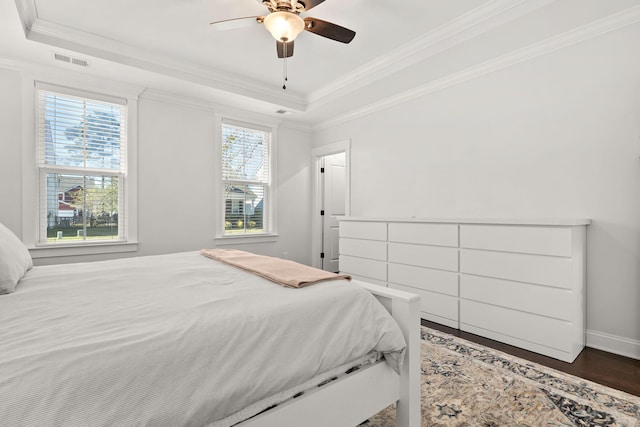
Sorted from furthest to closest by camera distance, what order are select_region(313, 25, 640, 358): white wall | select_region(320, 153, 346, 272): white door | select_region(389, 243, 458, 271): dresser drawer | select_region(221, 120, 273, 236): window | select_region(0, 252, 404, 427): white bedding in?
select_region(320, 153, 346, 272): white door
select_region(221, 120, 273, 236): window
select_region(389, 243, 458, 271): dresser drawer
select_region(313, 25, 640, 358): white wall
select_region(0, 252, 404, 427): white bedding

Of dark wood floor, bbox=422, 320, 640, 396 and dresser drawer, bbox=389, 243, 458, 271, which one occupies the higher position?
dresser drawer, bbox=389, 243, 458, 271

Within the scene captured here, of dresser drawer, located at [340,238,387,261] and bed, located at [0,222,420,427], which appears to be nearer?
bed, located at [0,222,420,427]

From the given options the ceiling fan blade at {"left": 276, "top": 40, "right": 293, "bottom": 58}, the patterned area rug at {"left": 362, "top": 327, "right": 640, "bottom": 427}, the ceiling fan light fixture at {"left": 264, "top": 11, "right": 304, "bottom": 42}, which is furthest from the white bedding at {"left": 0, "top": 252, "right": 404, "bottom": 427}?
the ceiling fan blade at {"left": 276, "top": 40, "right": 293, "bottom": 58}

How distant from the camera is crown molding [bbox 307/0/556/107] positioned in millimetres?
2418

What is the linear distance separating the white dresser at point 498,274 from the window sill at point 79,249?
2874 millimetres

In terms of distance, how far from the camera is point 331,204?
5.50m

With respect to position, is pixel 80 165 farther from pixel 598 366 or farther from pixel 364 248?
pixel 598 366

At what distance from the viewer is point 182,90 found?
3.82 m

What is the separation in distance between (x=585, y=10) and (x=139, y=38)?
146 inches

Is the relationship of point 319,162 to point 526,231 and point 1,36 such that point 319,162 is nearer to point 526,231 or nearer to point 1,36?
point 526,231

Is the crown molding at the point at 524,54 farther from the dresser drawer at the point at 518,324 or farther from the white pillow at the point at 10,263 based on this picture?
the white pillow at the point at 10,263

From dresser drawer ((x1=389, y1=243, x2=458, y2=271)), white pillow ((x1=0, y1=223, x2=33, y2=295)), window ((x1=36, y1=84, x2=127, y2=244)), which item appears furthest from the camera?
window ((x1=36, y1=84, x2=127, y2=244))

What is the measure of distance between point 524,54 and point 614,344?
2494mm

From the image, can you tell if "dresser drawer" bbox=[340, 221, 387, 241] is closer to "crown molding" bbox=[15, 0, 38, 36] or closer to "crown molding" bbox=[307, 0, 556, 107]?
"crown molding" bbox=[307, 0, 556, 107]
